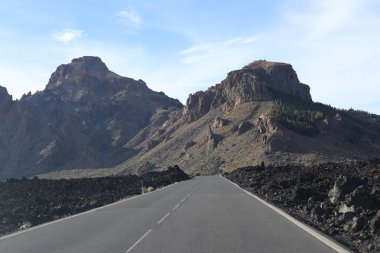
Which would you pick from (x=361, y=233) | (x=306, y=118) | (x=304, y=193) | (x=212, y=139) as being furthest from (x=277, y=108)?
(x=361, y=233)

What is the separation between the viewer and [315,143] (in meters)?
107

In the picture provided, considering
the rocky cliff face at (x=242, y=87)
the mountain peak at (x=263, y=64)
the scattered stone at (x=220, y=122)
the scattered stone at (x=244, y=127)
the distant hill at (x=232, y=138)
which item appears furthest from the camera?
the mountain peak at (x=263, y=64)

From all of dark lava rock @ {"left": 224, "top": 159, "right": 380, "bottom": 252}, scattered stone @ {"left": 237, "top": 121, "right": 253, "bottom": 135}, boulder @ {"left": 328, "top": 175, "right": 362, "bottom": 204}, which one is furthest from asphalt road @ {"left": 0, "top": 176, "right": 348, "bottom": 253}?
scattered stone @ {"left": 237, "top": 121, "right": 253, "bottom": 135}

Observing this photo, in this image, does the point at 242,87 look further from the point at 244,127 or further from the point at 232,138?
the point at 232,138

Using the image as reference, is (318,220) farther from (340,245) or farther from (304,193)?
(304,193)

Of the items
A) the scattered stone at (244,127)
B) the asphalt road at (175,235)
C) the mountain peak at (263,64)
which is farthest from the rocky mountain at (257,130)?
the asphalt road at (175,235)

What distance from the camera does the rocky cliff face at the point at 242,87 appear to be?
15776 centimetres

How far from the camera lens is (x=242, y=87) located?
502 ft

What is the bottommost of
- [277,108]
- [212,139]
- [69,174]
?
[69,174]

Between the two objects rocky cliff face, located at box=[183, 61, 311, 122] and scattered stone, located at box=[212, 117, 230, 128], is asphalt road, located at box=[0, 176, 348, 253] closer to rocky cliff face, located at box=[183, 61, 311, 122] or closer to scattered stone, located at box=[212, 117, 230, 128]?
scattered stone, located at box=[212, 117, 230, 128]

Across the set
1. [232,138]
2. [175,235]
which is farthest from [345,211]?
[232,138]

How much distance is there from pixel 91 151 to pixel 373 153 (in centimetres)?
10974

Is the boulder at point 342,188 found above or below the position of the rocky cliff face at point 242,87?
below

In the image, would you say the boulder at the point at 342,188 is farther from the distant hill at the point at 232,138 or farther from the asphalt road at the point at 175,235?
the distant hill at the point at 232,138
